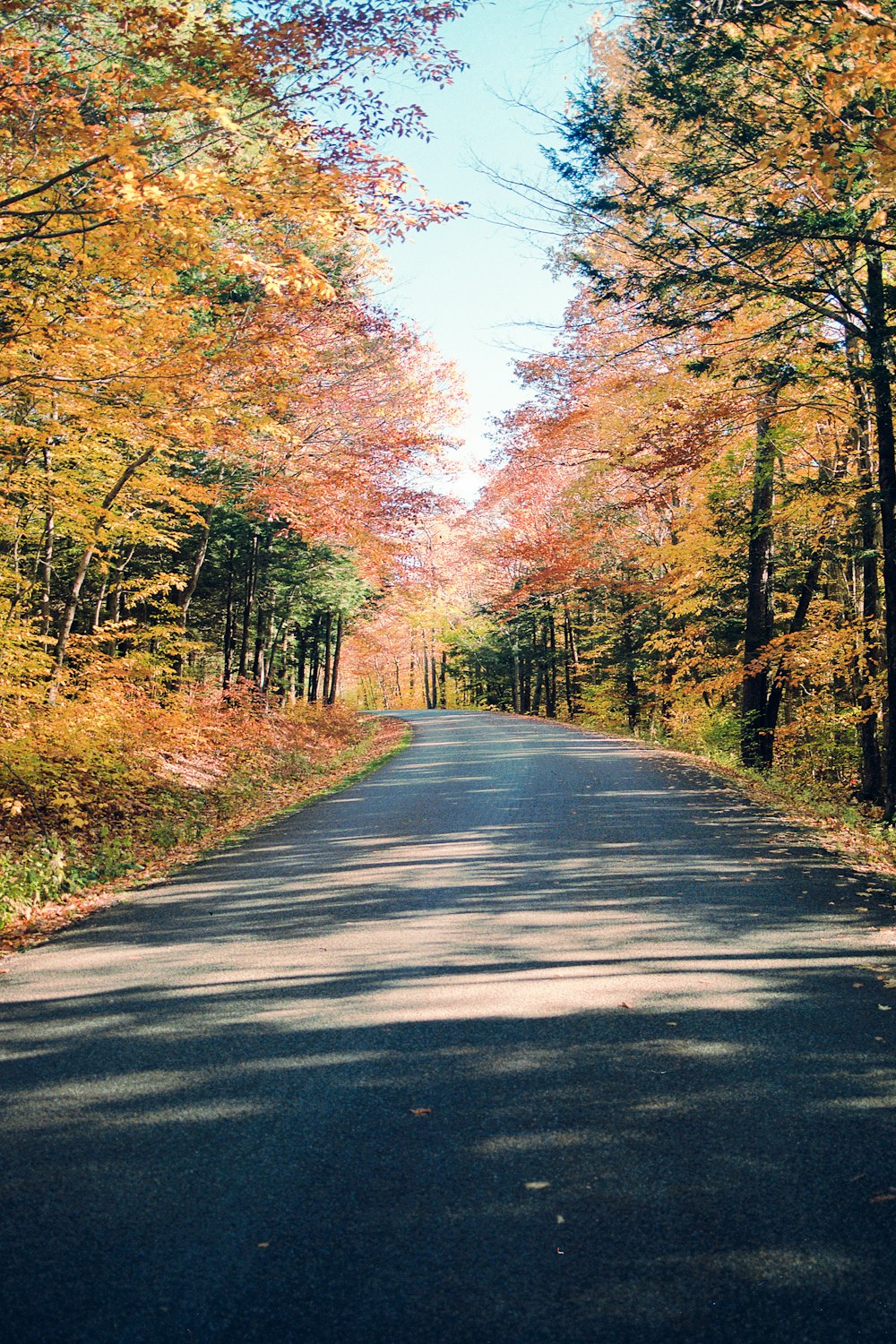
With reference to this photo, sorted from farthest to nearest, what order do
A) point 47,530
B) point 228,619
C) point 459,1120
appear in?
point 228,619 < point 47,530 < point 459,1120

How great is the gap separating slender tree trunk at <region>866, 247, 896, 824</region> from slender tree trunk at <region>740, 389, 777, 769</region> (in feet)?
12.3

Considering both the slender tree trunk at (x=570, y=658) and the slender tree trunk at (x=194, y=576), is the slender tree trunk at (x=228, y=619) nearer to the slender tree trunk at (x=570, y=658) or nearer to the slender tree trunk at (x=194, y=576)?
the slender tree trunk at (x=194, y=576)

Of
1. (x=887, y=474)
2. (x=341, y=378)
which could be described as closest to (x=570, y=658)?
(x=341, y=378)

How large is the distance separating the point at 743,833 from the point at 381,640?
4480 centimetres

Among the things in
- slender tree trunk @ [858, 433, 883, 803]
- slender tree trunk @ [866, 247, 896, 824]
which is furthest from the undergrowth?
slender tree trunk @ [858, 433, 883, 803]

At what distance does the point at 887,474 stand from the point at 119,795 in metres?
10.0

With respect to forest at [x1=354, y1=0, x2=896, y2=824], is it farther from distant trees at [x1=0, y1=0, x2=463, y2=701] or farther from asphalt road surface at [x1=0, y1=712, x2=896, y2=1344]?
asphalt road surface at [x1=0, y1=712, x2=896, y2=1344]

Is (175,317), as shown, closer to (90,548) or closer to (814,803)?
(90,548)

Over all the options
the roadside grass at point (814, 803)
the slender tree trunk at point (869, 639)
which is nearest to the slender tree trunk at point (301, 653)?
the roadside grass at point (814, 803)

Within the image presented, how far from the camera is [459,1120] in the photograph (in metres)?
3.41

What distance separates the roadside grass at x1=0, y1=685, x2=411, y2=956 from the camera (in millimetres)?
7637

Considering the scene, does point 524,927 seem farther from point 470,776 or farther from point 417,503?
point 417,503

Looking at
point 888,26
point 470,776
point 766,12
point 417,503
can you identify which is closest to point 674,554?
point 417,503

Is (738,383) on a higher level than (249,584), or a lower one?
higher
